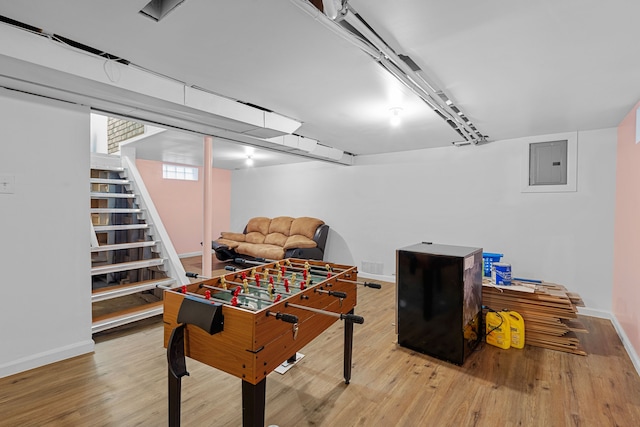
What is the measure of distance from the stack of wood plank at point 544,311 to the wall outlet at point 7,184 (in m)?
4.41

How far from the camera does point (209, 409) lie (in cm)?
204

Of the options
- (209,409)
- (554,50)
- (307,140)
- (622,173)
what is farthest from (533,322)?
(307,140)

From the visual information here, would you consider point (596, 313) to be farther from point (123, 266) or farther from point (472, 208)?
point (123, 266)

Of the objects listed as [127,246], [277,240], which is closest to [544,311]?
[277,240]

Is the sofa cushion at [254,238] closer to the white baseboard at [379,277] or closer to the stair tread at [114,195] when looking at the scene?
the white baseboard at [379,277]

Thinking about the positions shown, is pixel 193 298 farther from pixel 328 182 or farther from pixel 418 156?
pixel 328 182

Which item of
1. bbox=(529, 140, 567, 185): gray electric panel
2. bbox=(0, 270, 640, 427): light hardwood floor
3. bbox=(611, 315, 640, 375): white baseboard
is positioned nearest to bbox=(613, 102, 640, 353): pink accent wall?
bbox=(611, 315, 640, 375): white baseboard

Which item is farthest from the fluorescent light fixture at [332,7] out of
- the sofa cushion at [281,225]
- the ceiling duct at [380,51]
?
the sofa cushion at [281,225]

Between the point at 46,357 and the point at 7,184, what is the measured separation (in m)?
1.42

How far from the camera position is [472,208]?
182 inches

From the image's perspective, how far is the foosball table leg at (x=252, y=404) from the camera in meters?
1.43

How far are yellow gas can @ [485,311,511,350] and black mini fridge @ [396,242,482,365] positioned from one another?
4.8 inches

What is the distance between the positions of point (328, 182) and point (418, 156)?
1.88 metres

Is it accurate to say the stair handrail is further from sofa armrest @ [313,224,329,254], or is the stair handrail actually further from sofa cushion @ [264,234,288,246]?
sofa armrest @ [313,224,329,254]
